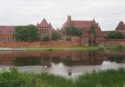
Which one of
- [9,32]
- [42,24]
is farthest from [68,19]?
[9,32]

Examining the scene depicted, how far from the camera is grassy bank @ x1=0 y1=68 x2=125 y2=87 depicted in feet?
35.9

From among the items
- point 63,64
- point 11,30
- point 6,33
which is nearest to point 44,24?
point 11,30

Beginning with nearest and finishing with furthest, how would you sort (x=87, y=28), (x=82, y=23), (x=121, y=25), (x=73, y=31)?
(x=73, y=31)
(x=87, y=28)
(x=121, y=25)
(x=82, y=23)

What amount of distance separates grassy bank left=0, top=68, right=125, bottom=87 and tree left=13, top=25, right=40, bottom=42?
5729cm


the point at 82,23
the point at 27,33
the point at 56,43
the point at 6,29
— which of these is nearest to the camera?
the point at 27,33

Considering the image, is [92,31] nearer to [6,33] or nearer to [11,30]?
[11,30]

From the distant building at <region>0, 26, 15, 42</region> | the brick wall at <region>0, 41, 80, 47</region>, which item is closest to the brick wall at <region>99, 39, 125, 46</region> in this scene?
the brick wall at <region>0, 41, 80, 47</region>

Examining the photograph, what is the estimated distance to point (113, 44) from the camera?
239 ft

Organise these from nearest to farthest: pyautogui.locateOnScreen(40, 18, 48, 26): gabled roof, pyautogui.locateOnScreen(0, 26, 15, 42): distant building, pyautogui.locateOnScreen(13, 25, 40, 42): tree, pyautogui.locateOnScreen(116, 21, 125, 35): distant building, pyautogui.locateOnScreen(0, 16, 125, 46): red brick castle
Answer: pyautogui.locateOnScreen(13, 25, 40, 42): tree → pyautogui.locateOnScreen(0, 16, 125, 46): red brick castle → pyautogui.locateOnScreen(40, 18, 48, 26): gabled roof → pyautogui.locateOnScreen(0, 26, 15, 42): distant building → pyautogui.locateOnScreen(116, 21, 125, 35): distant building

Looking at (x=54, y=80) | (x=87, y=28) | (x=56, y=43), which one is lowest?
(x=56, y=43)

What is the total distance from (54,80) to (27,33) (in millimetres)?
58384

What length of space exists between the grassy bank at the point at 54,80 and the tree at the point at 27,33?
188 ft

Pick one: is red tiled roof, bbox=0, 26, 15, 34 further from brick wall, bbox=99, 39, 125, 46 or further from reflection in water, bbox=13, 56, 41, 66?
reflection in water, bbox=13, 56, 41, 66

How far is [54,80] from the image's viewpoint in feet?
45.4
